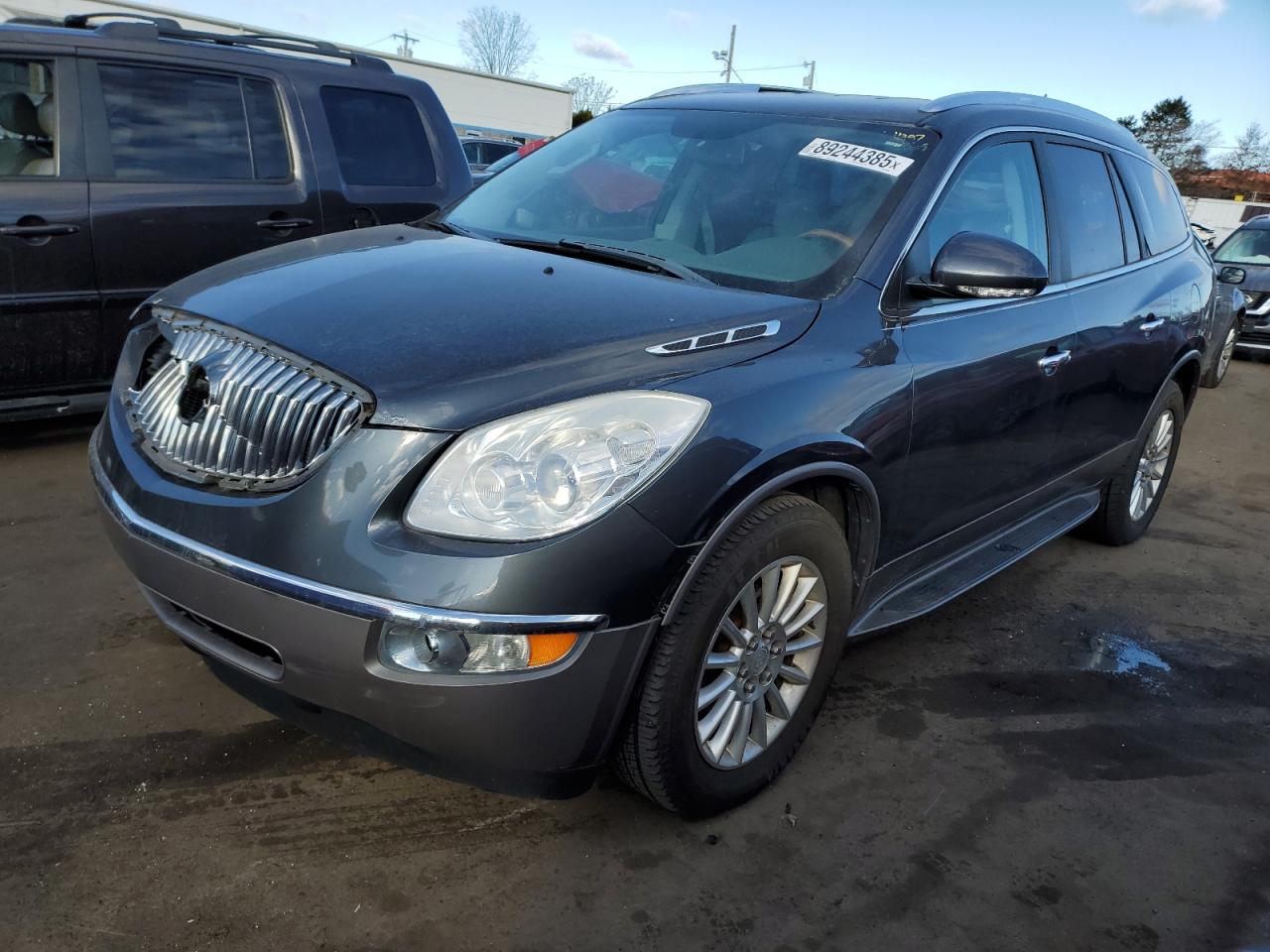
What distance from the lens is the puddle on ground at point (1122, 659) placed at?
142 inches

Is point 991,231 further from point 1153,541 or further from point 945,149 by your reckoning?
point 1153,541

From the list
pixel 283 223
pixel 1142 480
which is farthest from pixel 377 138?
pixel 1142 480

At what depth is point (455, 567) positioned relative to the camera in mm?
1906

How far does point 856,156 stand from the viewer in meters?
3.00

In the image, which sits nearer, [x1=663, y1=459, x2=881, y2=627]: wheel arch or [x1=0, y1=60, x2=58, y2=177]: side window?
[x1=663, y1=459, x2=881, y2=627]: wheel arch

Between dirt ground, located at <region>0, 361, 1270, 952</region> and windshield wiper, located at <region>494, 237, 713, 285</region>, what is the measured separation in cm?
138

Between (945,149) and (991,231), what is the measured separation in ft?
1.25

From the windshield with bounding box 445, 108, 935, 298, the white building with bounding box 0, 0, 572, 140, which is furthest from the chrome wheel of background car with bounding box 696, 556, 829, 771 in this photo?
the white building with bounding box 0, 0, 572, 140

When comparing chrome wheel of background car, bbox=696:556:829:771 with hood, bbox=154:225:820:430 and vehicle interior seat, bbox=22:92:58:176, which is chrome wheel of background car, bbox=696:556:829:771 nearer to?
hood, bbox=154:225:820:430

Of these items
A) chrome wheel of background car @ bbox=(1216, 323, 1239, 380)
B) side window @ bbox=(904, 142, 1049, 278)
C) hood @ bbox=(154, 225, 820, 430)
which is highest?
side window @ bbox=(904, 142, 1049, 278)

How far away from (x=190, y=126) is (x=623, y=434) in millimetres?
3817

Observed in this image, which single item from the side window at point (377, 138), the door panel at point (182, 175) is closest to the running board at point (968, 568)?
the door panel at point (182, 175)

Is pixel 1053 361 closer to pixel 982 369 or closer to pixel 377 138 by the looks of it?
pixel 982 369

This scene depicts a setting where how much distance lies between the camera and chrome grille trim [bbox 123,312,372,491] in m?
2.06
